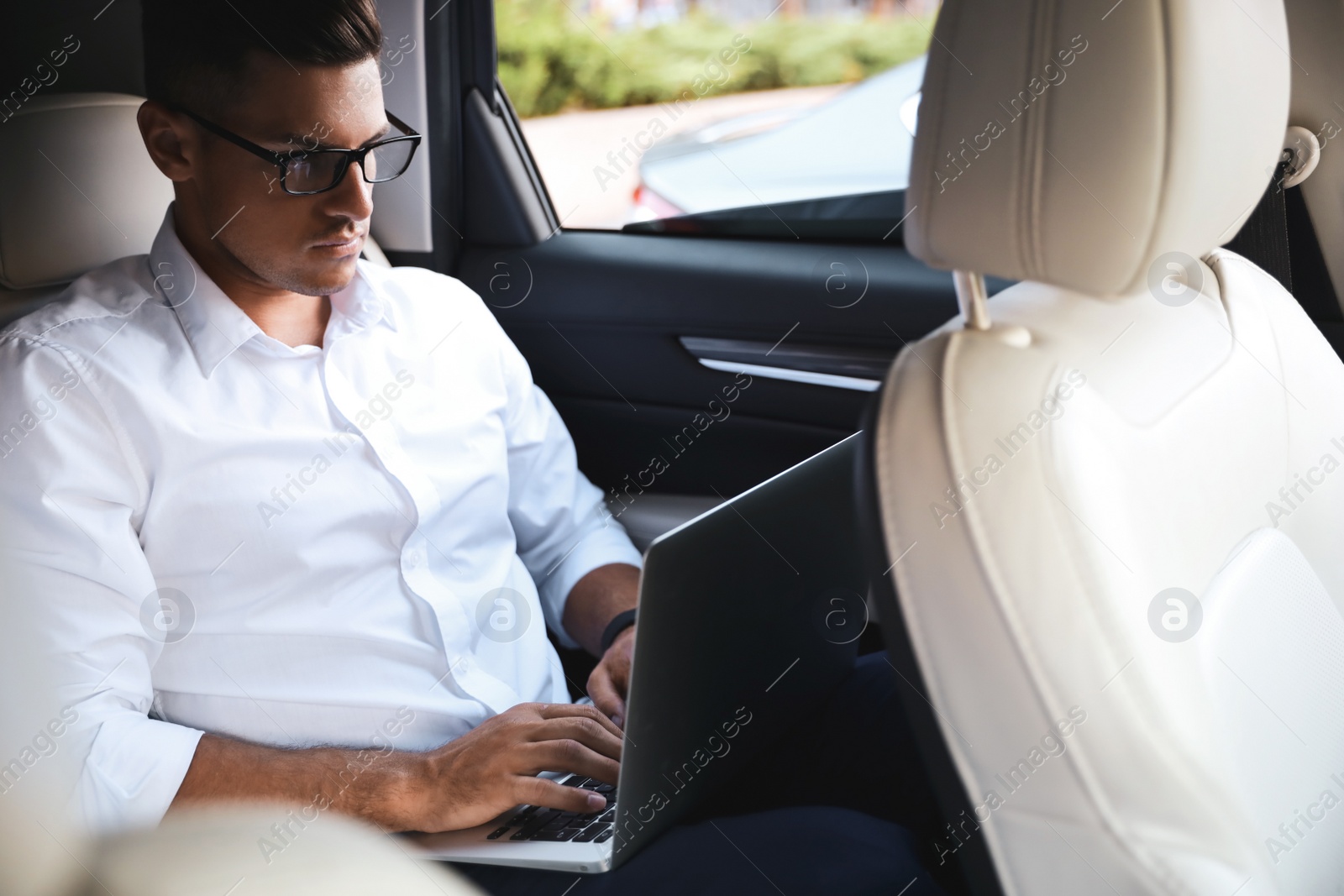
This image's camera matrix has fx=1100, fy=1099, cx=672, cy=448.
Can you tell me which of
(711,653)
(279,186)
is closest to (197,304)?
(279,186)

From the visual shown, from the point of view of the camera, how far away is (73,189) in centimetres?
131

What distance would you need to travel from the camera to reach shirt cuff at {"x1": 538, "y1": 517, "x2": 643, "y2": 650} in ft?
5.07

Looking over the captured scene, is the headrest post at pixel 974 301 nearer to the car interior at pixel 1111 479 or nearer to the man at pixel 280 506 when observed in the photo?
the car interior at pixel 1111 479

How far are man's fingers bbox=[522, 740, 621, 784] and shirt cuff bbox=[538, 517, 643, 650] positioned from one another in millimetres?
434

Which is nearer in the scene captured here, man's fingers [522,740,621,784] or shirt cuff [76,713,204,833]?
shirt cuff [76,713,204,833]

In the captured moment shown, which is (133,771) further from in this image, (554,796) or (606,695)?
(606,695)

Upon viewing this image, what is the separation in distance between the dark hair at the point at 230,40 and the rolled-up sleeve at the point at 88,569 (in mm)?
354

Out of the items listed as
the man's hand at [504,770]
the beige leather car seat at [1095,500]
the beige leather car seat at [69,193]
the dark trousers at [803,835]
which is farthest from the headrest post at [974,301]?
the beige leather car seat at [69,193]

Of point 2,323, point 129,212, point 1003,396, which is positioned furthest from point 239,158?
point 1003,396

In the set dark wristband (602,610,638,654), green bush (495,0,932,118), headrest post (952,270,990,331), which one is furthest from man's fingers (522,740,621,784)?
green bush (495,0,932,118)

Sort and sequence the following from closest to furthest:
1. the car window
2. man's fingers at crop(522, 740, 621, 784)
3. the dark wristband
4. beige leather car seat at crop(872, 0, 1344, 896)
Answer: beige leather car seat at crop(872, 0, 1344, 896) < man's fingers at crop(522, 740, 621, 784) < the dark wristband < the car window

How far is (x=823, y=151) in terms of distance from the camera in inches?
79.9

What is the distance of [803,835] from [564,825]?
9.6 inches

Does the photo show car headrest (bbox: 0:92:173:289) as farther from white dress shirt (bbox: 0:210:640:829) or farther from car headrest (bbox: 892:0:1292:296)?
car headrest (bbox: 892:0:1292:296)
